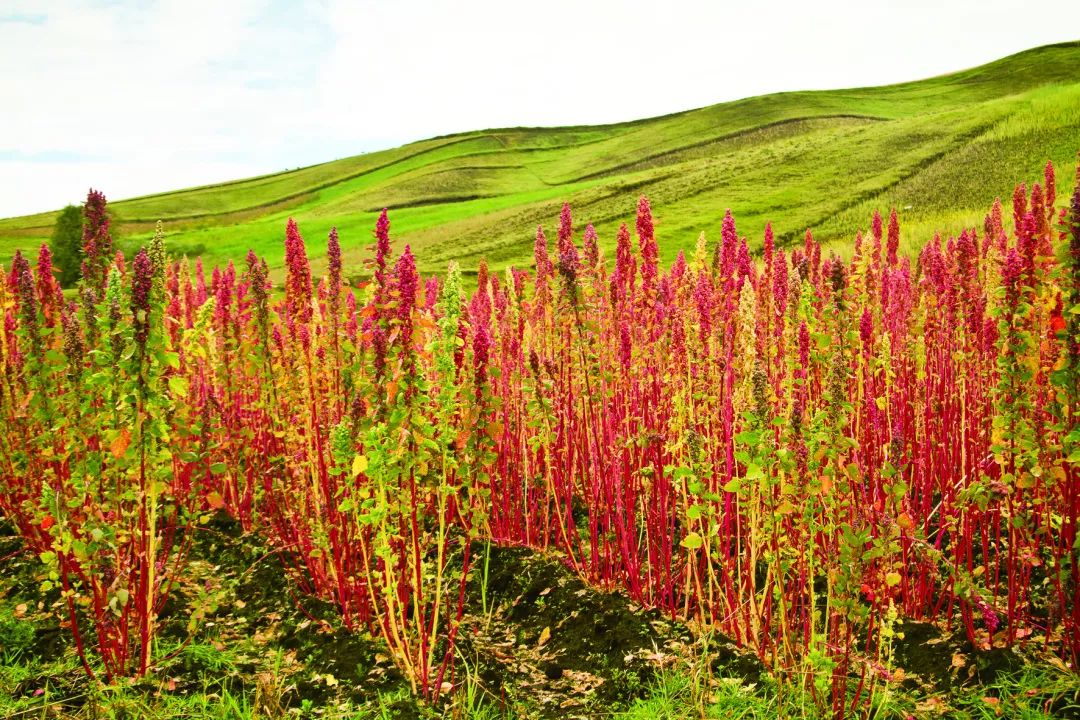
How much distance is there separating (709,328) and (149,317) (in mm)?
3054

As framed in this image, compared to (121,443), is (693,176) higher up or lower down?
higher up

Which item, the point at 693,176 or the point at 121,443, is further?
the point at 693,176

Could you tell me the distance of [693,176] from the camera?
42.5 metres

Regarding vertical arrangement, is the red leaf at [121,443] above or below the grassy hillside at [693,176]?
below

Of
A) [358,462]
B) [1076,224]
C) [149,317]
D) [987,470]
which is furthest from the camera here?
[987,470]

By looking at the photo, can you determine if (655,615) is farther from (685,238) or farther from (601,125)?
(601,125)

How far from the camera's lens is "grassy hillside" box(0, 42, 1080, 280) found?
30500 millimetres

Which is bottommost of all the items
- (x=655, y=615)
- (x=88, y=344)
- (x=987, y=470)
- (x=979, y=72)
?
(x=655, y=615)

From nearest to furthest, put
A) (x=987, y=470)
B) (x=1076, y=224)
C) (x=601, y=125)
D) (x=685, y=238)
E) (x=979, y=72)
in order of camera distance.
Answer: (x=1076, y=224), (x=987, y=470), (x=685, y=238), (x=979, y=72), (x=601, y=125)

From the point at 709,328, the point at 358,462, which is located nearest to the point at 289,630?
the point at 358,462

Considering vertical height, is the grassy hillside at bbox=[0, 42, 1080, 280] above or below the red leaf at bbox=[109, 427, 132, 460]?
above

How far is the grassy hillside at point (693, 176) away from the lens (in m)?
30.5

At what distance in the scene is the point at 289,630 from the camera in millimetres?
4301

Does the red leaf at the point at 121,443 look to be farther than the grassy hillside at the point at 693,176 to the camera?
No
